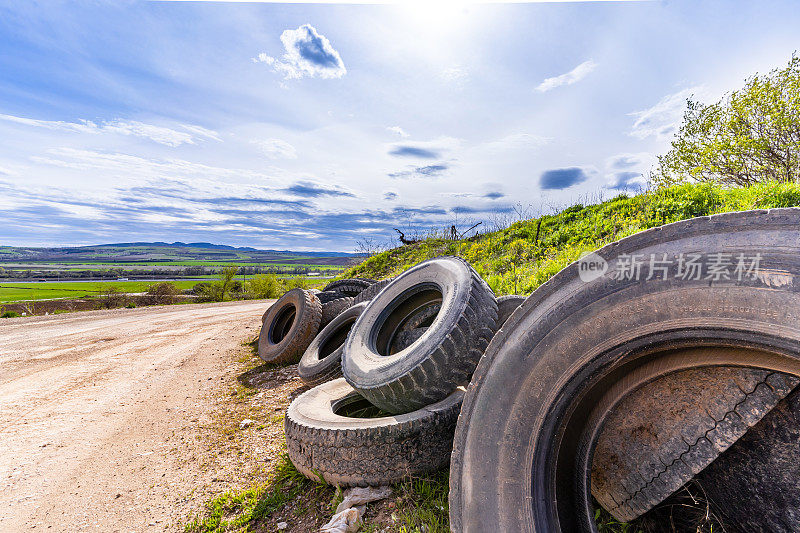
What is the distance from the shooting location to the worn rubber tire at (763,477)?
1.41m

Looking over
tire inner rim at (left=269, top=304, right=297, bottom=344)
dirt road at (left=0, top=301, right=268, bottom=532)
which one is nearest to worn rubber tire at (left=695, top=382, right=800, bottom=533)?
dirt road at (left=0, top=301, right=268, bottom=532)

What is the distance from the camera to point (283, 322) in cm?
796

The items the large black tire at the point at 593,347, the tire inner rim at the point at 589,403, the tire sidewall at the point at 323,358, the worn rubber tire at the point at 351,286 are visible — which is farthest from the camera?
the worn rubber tire at the point at 351,286

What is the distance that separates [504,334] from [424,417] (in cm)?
134

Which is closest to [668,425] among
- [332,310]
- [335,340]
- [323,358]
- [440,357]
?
[440,357]

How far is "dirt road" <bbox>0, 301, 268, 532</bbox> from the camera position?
9.78 ft

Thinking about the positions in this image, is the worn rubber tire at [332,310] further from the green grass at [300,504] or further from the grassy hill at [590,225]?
the green grass at [300,504]

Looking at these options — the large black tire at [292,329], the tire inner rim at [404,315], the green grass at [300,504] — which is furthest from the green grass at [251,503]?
the large black tire at [292,329]

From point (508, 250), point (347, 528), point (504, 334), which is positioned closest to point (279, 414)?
point (347, 528)

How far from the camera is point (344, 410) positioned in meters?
3.93

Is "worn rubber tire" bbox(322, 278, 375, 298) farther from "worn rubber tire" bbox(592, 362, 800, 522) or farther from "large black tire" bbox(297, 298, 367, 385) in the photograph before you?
"worn rubber tire" bbox(592, 362, 800, 522)

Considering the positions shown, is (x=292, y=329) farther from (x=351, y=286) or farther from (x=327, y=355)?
(x=351, y=286)

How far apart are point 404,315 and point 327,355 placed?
2.20m

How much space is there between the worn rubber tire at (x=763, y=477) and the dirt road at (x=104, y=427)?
364 centimetres
